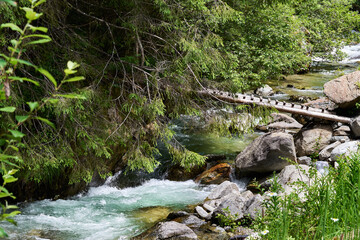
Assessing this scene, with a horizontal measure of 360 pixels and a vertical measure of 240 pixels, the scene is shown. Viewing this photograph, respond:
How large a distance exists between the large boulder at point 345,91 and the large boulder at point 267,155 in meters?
2.64

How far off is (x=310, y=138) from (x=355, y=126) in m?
1.28

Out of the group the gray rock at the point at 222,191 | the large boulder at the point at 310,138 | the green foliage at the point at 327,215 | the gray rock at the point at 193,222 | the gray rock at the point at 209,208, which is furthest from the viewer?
the large boulder at the point at 310,138

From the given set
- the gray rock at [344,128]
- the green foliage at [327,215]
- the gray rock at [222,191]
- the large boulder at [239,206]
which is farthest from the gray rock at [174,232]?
the gray rock at [344,128]

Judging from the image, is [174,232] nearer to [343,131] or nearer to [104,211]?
[104,211]

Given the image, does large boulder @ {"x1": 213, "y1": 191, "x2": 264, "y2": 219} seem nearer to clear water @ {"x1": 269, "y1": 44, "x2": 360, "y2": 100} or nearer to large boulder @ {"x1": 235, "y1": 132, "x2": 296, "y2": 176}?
large boulder @ {"x1": 235, "y1": 132, "x2": 296, "y2": 176}

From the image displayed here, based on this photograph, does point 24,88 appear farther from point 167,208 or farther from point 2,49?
point 167,208

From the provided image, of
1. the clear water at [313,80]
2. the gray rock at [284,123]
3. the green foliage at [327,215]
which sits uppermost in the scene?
the green foliage at [327,215]

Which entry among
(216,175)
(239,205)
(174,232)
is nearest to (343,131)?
(216,175)

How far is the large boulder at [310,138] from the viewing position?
402 inches

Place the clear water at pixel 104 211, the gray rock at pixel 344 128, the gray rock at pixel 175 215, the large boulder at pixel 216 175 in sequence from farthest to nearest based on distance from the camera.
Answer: the gray rock at pixel 344 128 < the large boulder at pixel 216 175 < the gray rock at pixel 175 215 < the clear water at pixel 104 211

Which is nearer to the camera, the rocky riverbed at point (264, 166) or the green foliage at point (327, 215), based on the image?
the green foliage at point (327, 215)

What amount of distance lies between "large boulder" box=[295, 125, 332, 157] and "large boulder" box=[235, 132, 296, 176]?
4.61 ft

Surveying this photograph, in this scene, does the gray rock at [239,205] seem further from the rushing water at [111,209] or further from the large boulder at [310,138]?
the large boulder at [310,138]

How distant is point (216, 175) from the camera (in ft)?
31.9
